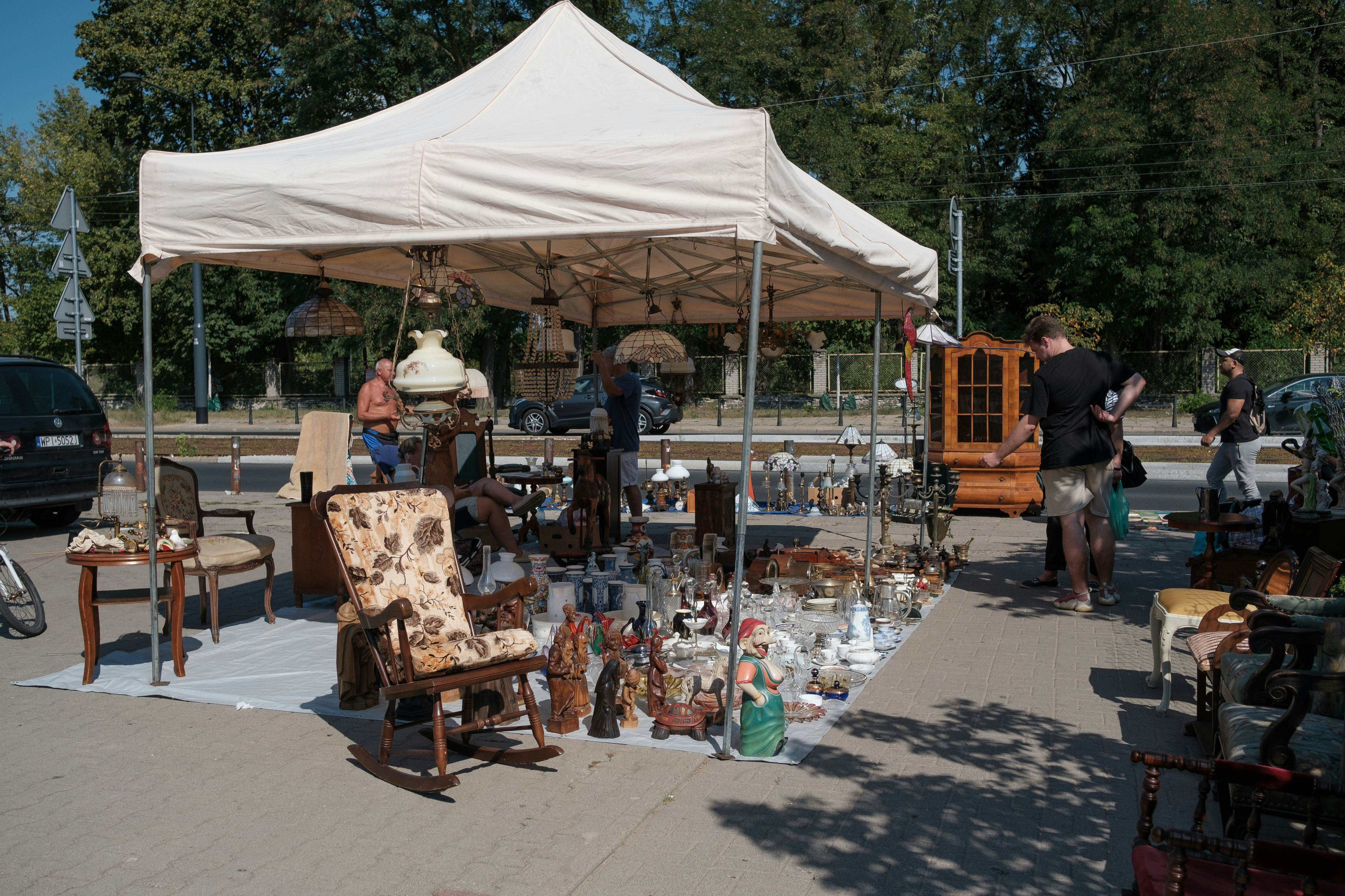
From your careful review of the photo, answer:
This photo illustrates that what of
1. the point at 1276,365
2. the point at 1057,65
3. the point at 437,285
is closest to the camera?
the point at 437,285

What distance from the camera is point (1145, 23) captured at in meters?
30.5

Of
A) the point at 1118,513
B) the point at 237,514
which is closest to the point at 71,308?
the point at 237,514

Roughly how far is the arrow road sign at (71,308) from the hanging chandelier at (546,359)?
7420 millimetres

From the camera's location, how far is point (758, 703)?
4.60 metres

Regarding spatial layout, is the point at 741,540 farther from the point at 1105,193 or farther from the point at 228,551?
the point at 1105,193

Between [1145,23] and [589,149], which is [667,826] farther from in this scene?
[1145,23]

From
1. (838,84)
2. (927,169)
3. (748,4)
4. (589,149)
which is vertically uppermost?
(748,4)

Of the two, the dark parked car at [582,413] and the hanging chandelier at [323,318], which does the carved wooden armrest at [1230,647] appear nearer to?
the hanging chandelier at [323,318]

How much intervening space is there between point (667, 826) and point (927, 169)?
113 feet

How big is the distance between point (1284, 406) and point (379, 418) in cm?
1939

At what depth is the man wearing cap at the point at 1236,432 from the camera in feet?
30.7

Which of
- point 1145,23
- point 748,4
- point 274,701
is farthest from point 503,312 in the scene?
point 274,701

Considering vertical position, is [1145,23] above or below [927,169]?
above

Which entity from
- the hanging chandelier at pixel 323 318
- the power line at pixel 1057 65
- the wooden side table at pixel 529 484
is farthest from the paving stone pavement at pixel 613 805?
the power line at pixel 1057 65
